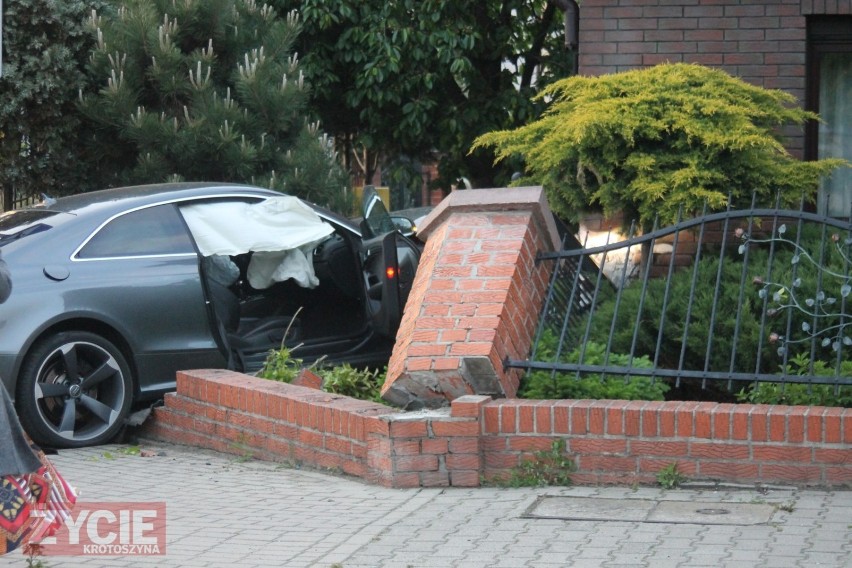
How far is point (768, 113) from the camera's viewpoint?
8156 millimetres

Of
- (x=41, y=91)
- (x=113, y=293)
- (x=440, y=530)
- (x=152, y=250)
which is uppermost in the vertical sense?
(x=41, y=91)

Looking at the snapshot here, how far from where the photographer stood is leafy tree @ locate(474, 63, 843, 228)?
764 centimetres

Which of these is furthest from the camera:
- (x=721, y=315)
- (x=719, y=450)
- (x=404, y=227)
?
(x=404, y=227)

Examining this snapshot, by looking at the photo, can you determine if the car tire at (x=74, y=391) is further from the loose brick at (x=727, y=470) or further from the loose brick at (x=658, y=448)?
the loose brick at (x=727, y=470)

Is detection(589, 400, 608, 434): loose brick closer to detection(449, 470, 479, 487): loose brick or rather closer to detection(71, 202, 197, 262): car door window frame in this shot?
detection(449, 470, 479, 487): loose brick

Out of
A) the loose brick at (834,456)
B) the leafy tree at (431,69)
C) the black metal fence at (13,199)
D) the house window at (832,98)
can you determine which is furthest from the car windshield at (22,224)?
the house window at (832,98)

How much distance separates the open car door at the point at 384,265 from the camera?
842 centimetres

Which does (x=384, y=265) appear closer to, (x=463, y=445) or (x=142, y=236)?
(x=142, y=236)

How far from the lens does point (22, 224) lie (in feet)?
26.5

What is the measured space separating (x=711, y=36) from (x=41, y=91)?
20.3 ft

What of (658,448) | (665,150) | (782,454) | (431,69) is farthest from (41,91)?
(782,454)

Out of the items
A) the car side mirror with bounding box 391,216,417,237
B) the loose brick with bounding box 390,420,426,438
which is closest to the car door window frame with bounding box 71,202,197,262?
the car side mirror with bounding box 391,216,417,237

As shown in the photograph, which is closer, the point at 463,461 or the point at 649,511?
the point at 649,511

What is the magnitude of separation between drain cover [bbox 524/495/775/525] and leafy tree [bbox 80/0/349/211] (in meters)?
6.69
